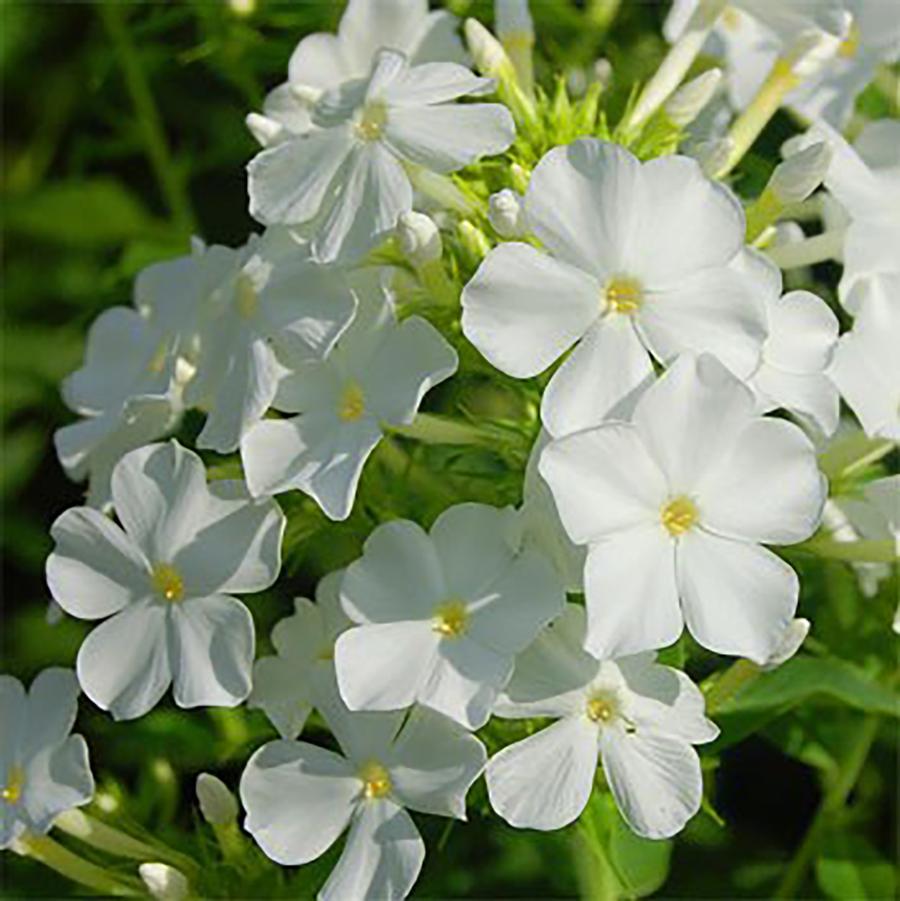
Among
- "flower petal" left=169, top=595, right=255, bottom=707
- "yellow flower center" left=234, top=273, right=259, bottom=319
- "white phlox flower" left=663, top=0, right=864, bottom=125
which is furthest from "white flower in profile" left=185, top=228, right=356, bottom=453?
"white phlox flower" left=663, top=0, right=864, bottom=125

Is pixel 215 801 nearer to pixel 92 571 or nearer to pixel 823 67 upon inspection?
pixel 92 571

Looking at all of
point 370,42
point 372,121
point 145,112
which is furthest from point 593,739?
point 145,112

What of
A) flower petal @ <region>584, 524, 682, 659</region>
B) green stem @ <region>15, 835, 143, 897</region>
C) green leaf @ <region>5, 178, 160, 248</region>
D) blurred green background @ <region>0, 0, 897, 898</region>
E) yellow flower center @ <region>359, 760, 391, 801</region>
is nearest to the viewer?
flower petal @ <region>584, 524, 682, 659</region>

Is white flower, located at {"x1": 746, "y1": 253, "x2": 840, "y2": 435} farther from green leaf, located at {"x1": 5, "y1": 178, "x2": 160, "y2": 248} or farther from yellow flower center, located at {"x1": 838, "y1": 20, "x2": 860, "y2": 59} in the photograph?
green leaf, located at {"x1": 5, "y1": 178, "x2": 160, "y2": 248}

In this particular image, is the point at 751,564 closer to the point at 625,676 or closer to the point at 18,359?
the point at 625,676

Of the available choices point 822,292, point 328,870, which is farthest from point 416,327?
point 822,292
